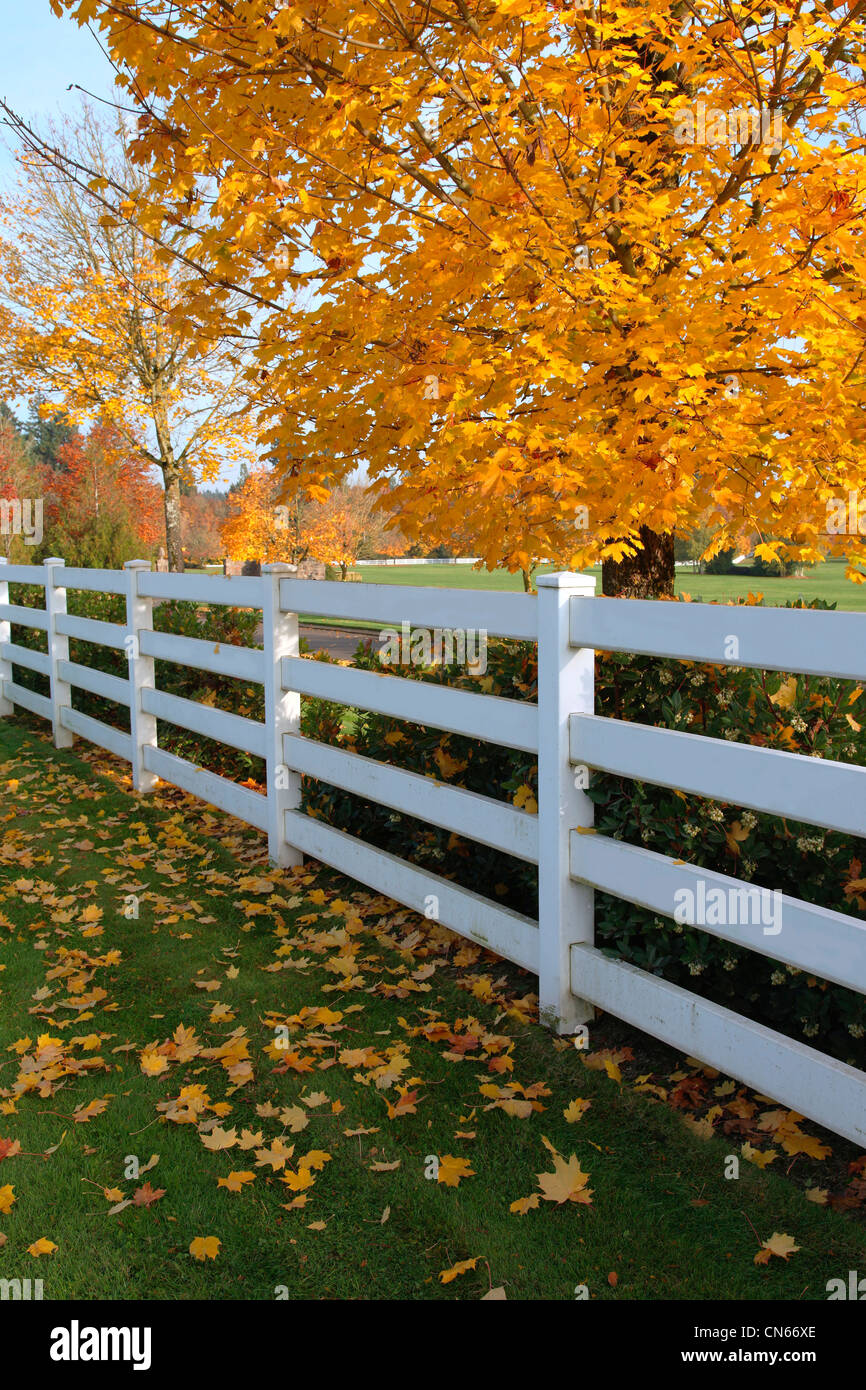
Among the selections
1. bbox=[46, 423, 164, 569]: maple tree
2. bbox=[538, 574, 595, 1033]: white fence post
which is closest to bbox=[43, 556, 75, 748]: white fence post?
bbox=[538, 574, 595, 1033]: white fence post

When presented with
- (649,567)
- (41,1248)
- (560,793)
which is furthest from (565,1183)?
(649,567)

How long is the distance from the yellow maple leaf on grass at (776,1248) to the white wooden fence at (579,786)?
321mm

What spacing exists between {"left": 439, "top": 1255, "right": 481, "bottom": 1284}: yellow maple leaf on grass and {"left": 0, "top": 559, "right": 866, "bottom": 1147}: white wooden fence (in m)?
0.97

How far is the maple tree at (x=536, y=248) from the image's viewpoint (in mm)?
4965

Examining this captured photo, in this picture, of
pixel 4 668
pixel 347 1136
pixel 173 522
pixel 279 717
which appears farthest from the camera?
pixel 173 522

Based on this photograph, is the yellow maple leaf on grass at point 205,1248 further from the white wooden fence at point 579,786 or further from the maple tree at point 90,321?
the maple tree at point 90,321

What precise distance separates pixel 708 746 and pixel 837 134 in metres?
4.80

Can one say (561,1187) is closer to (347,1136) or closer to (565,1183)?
(565,1183)

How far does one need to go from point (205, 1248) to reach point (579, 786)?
186 centimetres

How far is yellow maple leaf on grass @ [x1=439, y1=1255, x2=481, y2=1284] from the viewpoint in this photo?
100 inches

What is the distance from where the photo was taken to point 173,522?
20422 millimetres

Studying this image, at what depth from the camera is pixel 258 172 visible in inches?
185

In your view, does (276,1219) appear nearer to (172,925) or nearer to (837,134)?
(172,925)

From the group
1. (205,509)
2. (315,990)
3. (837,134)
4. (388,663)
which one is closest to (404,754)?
(388,663)
